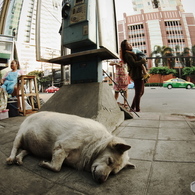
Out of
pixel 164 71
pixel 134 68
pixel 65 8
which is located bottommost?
pixel 134 68

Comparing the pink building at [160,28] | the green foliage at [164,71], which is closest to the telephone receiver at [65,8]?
the green foliage at [164,71]

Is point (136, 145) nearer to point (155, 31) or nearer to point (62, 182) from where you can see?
point (62, 182)

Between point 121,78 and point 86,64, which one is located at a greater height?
point 86,64

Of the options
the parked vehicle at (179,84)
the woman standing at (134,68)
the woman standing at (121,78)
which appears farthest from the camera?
the parked vehicle at (179,84)

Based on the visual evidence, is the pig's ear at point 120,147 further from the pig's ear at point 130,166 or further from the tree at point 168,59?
the tree at point 168,59

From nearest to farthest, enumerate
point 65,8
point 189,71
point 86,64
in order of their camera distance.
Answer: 1. point 86,64
2. point 65,8
3. point 189,71

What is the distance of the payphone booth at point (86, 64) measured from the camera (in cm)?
A: 262

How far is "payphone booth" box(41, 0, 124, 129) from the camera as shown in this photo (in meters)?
2.62

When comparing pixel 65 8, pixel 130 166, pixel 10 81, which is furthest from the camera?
pixel 10 81

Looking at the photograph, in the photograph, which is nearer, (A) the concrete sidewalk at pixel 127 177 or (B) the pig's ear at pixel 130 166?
(A) the concrete sidewalk at pixel 127 177

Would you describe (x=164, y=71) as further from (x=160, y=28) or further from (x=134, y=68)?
(x=134, y=68)

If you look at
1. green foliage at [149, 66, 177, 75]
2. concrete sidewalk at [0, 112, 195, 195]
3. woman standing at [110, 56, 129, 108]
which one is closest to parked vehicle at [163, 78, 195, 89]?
woman standing at [110, 56, 129, 108]

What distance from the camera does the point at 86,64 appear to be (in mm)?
3236

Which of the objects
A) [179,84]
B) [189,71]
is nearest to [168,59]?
[189,71]
